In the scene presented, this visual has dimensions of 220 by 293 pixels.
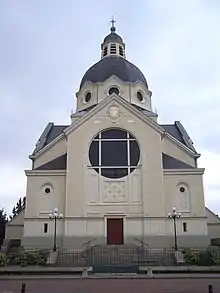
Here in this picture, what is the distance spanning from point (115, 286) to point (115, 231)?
49.1 ft

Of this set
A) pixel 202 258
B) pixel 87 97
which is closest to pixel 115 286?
pixel 202 258

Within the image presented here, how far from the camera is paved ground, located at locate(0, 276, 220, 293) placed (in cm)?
1466

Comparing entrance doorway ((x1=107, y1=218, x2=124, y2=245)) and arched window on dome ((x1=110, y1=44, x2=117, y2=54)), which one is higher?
arched window on dome ((x1=110, y1=44, x2=117, y2=54))

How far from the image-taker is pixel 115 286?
52.4 feet

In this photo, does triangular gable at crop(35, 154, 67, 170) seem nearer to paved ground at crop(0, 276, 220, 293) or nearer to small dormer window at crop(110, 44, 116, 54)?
paved ground at crop(0, 276, 220, 293)

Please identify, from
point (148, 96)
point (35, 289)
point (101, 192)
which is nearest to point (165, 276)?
point (35, 289)

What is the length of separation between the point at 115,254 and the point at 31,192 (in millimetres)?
8995

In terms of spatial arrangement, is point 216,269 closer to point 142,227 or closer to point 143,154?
point 142,227

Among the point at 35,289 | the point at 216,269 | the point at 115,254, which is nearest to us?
the point at 35,289

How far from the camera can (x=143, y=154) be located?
32.6 metres

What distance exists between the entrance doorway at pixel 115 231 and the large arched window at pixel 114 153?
3.66 m

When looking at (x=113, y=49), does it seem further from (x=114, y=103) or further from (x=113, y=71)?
(x=114, y=103)

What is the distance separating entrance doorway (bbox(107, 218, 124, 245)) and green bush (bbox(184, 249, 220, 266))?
6.31m

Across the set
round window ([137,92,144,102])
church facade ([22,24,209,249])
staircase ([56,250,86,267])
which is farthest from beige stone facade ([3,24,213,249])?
round window ([137,92,144,102])
